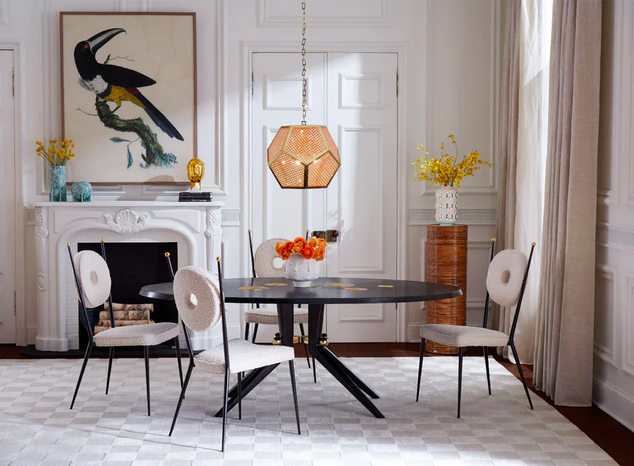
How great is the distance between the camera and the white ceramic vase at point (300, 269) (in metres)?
4.21

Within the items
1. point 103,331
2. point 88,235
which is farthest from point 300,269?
point 88,235

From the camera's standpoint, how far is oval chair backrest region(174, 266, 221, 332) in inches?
139

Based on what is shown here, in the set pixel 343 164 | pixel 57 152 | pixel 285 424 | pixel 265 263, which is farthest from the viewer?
pixel 343 164

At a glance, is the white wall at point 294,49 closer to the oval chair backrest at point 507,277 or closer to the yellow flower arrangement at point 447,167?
the yellow flower arrangement at point 447,167

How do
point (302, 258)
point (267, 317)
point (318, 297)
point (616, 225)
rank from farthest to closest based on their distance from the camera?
point (267, 317) → point (302, 258) → point (616, 225) → point (318, 297)

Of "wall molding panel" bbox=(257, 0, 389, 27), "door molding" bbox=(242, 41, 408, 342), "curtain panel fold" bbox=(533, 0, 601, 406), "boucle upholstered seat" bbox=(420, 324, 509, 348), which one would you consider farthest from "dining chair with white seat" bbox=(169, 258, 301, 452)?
"wall molding panel" bbox=(257, 0, 389, 27)

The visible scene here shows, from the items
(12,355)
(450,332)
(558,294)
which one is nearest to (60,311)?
(12,355)

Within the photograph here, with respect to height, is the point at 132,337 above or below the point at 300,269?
below

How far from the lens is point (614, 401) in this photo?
4.14 m

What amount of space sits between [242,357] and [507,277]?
1.78 metres

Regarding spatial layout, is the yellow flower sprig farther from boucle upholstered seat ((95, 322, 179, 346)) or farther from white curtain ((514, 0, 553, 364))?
white curtain ((514, 0, 553, 364))

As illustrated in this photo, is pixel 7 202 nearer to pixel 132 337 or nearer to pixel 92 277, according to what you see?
pixel 92 277

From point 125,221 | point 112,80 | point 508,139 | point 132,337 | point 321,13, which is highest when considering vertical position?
point 321,13

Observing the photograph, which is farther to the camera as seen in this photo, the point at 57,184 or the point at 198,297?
the point at 57,184
